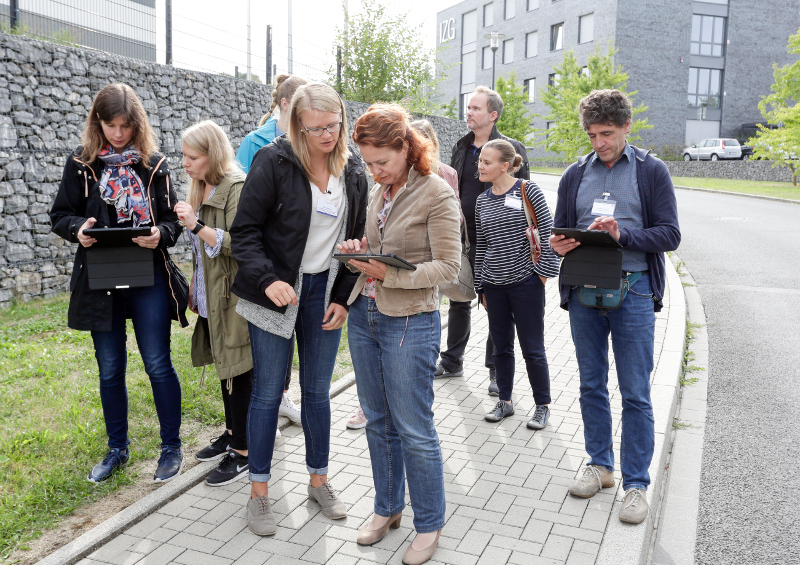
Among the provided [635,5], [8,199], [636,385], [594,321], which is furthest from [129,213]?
[635,5]

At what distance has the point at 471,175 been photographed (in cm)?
583

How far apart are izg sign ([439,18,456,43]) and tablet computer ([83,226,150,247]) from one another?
57736 mm

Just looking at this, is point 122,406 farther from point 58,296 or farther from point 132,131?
point 58,296

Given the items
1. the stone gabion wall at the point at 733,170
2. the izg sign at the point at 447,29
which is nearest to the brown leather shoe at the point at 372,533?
the stone gabion wall at the point at 733,170

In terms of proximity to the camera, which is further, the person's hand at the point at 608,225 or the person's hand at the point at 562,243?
the person's hand at the point at 562,243

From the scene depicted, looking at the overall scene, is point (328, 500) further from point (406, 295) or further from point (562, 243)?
point (562, 243)

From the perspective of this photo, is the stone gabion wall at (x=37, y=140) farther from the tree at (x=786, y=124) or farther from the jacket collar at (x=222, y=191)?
the tree at (x=786, y=124)

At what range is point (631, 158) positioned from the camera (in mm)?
3707

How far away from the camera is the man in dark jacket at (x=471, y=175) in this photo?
564cm

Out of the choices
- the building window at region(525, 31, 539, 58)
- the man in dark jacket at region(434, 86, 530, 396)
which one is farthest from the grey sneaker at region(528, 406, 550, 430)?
the building window at region(525, 31, 539, 58)

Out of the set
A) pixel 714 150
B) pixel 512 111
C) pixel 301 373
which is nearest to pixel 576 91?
pixel 512 111

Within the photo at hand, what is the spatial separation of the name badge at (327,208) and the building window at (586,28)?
4529 cm

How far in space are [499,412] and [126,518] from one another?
2.66 meters

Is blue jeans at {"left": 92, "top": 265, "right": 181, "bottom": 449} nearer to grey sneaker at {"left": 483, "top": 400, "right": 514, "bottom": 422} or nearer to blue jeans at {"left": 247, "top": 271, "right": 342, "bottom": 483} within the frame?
blue jeans at {"left": 247, "top": 271, "right": 342, "bottom": 483}
